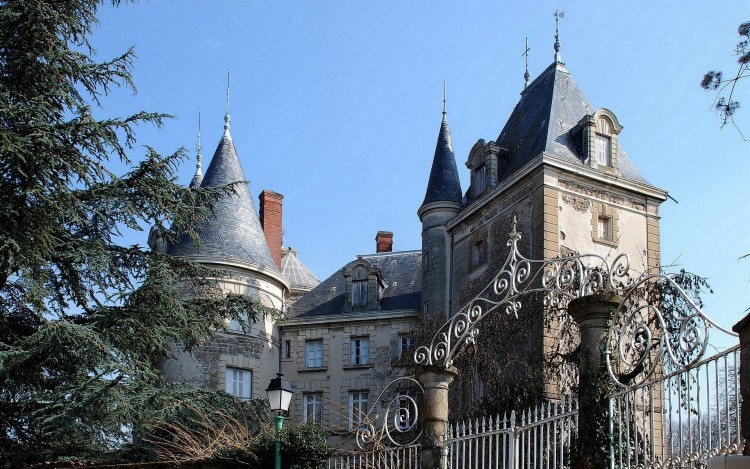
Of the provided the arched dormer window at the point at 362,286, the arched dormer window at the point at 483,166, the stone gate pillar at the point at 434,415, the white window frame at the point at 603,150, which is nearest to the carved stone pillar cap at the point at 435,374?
the stone gate pillar at the point at 434,415

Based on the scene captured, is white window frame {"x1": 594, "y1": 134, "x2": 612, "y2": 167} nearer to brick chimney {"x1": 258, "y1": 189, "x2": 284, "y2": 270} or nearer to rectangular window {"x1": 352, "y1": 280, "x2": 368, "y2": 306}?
rectangular window {"x1": 352, "y1": 280, "x2": 368, "y2": 306}

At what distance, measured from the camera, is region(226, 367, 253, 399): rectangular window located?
87.5 ft

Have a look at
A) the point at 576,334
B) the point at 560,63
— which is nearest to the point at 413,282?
the point at 560,63

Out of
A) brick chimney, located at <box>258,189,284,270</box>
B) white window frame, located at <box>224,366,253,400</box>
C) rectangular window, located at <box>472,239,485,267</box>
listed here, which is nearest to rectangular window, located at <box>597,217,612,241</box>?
rectangular window, located at <box>472,239,485,267</box>

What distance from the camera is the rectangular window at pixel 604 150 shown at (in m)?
23.3

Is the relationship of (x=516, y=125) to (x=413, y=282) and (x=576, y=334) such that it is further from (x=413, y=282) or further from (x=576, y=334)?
(x=576, y=334)

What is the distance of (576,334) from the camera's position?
18.4 metres

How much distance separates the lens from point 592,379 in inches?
340

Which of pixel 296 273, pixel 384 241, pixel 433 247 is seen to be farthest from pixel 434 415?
pixel 296 273

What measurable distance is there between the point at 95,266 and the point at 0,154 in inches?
78.9

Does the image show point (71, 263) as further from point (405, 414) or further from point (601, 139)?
point (601, 139)

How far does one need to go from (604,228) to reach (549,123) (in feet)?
9.16

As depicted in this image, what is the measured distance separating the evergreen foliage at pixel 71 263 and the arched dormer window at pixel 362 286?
45.5 ft

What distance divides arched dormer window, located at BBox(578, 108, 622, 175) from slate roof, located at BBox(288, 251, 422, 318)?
7.63m
